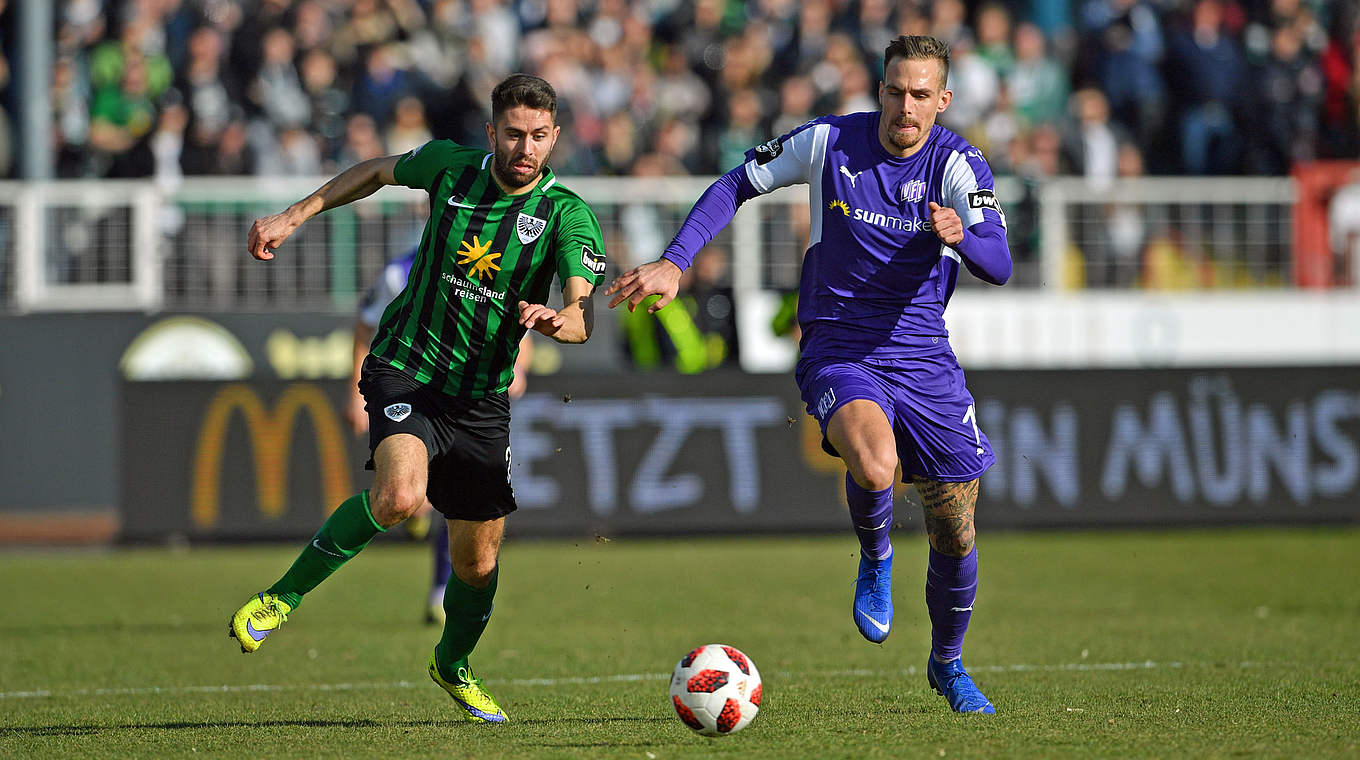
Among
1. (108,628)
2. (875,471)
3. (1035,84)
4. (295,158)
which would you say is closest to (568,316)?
(875,471)

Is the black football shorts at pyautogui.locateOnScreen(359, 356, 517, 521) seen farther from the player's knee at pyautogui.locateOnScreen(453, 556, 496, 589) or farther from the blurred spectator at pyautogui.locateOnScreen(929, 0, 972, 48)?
the blurred spectator at pyautogui.locateOnScreen(929, 0, 972, 48)

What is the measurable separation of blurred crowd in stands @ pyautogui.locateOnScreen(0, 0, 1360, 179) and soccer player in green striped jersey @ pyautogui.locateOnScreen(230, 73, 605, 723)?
9664 millimetres

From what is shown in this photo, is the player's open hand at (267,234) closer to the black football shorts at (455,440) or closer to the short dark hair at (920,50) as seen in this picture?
the black football shorts at (455,440)

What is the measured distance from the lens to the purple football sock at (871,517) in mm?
6926

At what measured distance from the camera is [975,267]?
21.4 ft

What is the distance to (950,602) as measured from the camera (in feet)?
23.2

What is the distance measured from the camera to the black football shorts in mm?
6707

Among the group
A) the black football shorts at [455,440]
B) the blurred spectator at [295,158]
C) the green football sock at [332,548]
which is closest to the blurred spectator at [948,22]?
the blurred spectator at [295,158]

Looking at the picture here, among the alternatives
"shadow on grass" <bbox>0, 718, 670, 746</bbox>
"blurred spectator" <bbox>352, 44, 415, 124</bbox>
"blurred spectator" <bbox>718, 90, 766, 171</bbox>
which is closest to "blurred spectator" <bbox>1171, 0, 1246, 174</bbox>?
"blurred spectator" <bbox>718, 90, 766, 171</bbox>

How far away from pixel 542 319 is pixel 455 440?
916 mm

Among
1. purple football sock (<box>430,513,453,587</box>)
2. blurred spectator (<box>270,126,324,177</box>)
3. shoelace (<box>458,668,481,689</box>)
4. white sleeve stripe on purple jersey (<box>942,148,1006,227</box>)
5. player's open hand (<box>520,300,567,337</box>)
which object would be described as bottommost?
shoelace (<box>458,668,481,689</box>)

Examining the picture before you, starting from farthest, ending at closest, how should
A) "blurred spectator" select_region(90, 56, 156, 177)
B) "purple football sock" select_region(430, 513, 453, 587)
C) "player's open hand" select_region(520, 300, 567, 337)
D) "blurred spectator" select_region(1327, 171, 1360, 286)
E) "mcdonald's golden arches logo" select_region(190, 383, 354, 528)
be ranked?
1. "blurred spectator" select_region(90, 56, 156, 177)
2. "blurred spectator" select_region(1327, 171, 1360, 286)
3. "mcdonald's golden arches logo" select_region(190, 383, 354, 528)
4. "purple football sock" select_region(430, 513, 453, 587)
5. "player's open hand" select_region(520, 300, 567, 337)

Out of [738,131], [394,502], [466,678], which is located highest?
[738,131]

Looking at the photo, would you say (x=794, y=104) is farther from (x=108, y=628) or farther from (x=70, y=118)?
(x=108, y=628)
